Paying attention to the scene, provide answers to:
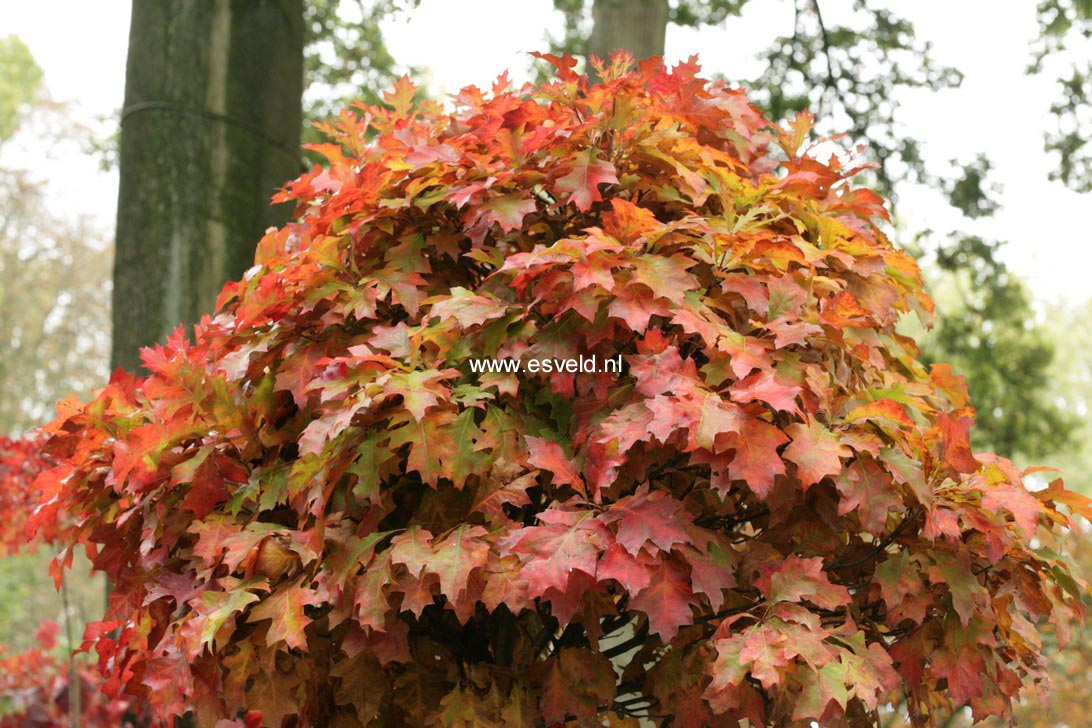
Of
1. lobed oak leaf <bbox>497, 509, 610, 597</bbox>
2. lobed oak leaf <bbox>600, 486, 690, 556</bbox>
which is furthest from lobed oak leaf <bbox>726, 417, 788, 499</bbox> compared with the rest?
lobed oak leaf <bbox>497, 509, 610, 597</bbox>

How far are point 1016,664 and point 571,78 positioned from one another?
4.82 ft

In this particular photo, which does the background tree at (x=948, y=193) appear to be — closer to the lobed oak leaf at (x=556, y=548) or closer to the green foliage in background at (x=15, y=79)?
the lobed oak leaf at (x=556, y=548)

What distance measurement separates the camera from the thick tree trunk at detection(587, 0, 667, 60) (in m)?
4.21

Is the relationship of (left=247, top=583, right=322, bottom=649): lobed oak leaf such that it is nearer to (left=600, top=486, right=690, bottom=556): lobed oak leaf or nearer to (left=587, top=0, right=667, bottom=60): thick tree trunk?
(left=600, top=486, right=690, bottom=556): lobed oak leaf

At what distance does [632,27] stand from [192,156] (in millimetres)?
1955

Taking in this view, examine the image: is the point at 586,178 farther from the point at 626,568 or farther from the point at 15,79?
the point at 15,79

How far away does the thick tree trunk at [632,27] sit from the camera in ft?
13.8

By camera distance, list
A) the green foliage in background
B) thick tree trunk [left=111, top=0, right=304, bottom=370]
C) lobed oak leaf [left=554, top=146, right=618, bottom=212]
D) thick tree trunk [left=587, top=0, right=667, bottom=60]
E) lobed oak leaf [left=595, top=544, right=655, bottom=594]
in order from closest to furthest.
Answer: lobed oak leaf [left=595, top=544, right=655, bottom=594] < lobed oak leaf [left=554, top=146, right=618, bottom=212] < thick tree trunk [left=111, top=0, right=304, bottom=370] < thick tree trunk [left=587, top=0, right=667, bottom=60] < the green foliage in background

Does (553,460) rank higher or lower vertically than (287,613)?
higher

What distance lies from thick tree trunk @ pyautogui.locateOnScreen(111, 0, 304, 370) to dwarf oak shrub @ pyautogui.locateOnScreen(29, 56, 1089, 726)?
1790mm

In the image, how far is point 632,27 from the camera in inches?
166

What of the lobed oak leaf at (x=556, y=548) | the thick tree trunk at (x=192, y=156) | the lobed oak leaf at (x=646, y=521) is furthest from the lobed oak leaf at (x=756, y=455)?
the thick tree trunk at (x=192, y=156)

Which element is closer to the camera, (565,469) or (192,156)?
(565,469)

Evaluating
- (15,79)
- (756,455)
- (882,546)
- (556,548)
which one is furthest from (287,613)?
(15,79)
